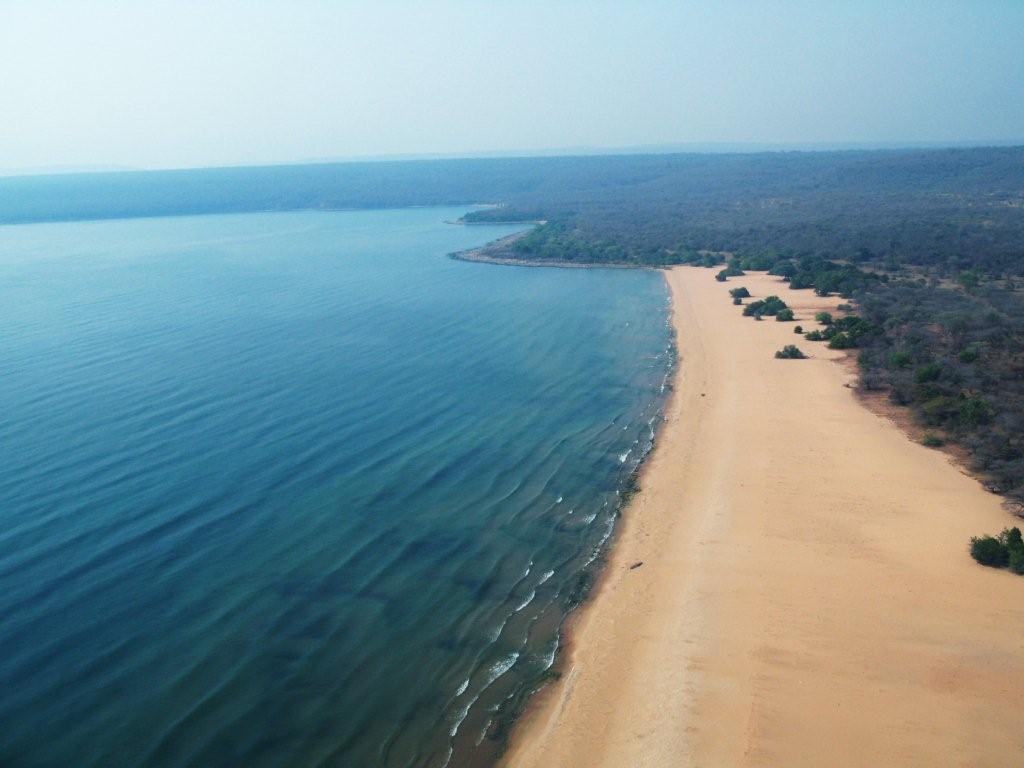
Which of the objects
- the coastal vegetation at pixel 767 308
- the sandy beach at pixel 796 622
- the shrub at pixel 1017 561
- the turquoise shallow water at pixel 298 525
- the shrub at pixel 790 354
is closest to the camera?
the sandy beach at pixel 796 622

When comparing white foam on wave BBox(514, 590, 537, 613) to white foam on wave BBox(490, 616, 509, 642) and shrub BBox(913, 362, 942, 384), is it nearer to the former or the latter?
white foam on wave BBox(490, 616, 509, 642)

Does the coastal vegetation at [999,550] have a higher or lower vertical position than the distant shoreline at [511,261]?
higher

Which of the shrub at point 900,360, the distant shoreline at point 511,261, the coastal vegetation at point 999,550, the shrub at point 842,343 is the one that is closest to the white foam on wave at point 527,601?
the coastal vegetation at point 999,550

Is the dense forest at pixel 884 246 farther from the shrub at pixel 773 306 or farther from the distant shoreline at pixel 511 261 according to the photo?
the shrub at pixel 773 306

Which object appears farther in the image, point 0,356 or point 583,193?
point 583,193

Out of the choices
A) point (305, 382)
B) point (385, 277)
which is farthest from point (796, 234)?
point (305, 382)

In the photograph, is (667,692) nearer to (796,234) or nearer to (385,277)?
(385,277)
